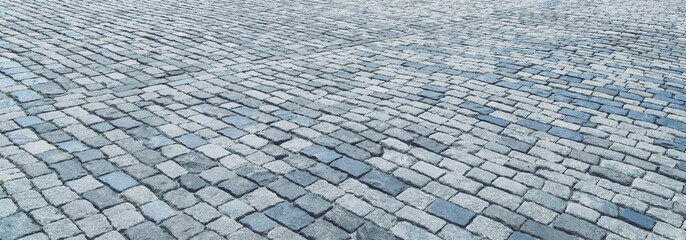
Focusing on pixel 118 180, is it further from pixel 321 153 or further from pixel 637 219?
pixel 637 219

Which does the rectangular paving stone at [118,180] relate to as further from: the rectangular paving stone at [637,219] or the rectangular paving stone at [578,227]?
the rectangular paving stone at [637,219]

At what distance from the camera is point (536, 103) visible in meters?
6.36

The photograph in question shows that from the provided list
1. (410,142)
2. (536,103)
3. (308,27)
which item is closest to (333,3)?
(308,27)

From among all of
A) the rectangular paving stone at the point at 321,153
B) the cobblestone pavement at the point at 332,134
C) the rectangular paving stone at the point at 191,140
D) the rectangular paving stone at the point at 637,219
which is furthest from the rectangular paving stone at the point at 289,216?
the rectangular paving stone at the point at 637,219

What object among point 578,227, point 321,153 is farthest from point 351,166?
point 578,227

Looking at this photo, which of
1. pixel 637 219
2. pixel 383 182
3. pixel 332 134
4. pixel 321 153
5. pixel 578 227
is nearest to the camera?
pixel 578 227

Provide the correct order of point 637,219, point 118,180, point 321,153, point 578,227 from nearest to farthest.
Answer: point 578,227
point 637,219
point 118,180
point 321,153

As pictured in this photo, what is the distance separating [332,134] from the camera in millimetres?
5293

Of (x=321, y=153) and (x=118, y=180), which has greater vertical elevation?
(x=118, y=180)

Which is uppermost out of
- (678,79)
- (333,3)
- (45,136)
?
(45,136)

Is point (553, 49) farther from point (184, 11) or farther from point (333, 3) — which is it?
point (184, 11)

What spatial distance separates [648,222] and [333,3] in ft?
33.1

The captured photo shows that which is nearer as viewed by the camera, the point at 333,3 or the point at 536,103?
the point at 536,103

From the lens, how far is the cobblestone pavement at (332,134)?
388cm
